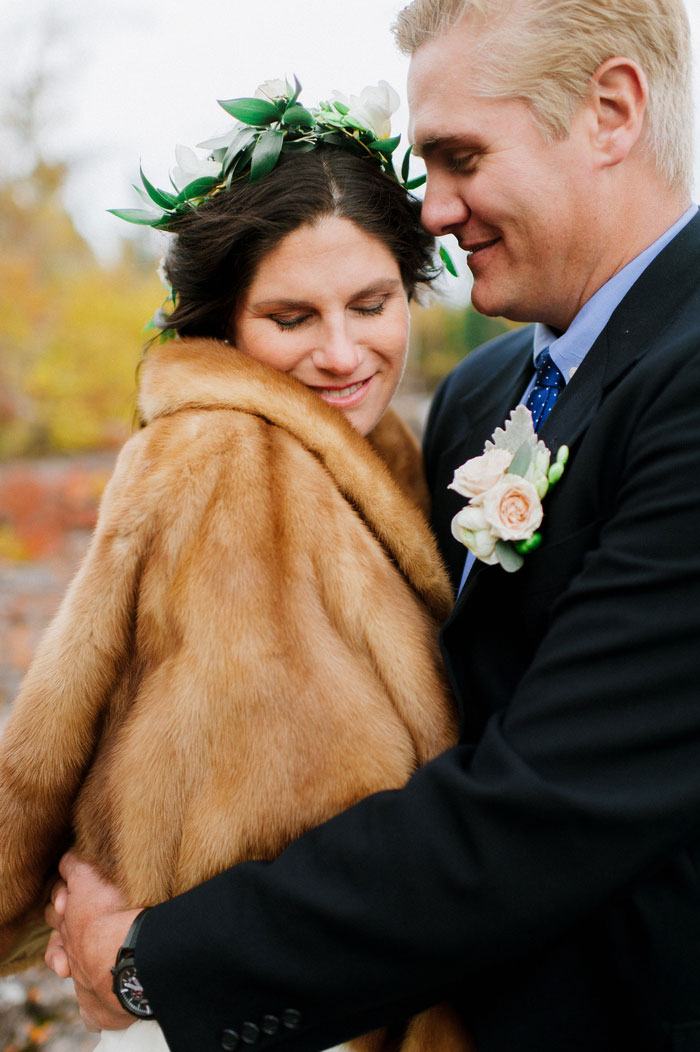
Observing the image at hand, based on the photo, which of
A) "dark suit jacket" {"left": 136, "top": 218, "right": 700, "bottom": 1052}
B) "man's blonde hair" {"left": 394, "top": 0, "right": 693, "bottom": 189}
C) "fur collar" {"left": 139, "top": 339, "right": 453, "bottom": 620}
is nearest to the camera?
"dark suit jacket" {"left": 136, "top": 218, "right": 700, "bottom": 1052}

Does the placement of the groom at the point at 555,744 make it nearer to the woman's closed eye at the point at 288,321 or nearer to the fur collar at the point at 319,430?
the fur collar at the point at 319,430

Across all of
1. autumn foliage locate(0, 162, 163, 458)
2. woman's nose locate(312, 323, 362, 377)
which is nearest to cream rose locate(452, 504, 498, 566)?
woman's nose locate(312, 323, 362, 377)

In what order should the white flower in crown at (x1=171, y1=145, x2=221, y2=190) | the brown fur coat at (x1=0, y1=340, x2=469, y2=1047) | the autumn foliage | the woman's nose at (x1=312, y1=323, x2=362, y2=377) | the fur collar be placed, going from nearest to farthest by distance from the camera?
1. the brown fur coat at (x1=0, y1=340, x2=469, y2=1047)
2. the fur collar
3. the woman's nose at (x1=312, y1=323, x2=362, y2=377)
4. the white flower in crown at (x1=171, y1=145, x2=221, y2=190)
5. the autumn foliage

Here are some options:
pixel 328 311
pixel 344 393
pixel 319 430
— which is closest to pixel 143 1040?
pixel 319 430

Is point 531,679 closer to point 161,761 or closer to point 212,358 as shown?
point 161,761

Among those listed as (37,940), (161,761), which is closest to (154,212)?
(161,761)

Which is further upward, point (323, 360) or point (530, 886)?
point (323, 360)

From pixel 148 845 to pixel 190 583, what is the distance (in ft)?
1.72

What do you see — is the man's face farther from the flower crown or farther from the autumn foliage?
the autumn foliage

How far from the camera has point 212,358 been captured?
6.74ft

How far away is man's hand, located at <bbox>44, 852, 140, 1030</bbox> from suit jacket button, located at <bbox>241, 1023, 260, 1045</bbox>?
280 mm

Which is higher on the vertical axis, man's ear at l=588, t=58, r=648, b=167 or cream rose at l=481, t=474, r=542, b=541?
man's ear at l=588, t=58, r=648, b=167

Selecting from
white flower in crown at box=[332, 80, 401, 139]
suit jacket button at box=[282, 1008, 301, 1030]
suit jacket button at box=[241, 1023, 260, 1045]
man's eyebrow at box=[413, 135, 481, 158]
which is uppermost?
white flower in crown at box=[332, 80, 401, 139]

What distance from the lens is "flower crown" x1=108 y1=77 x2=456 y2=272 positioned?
2176mm
